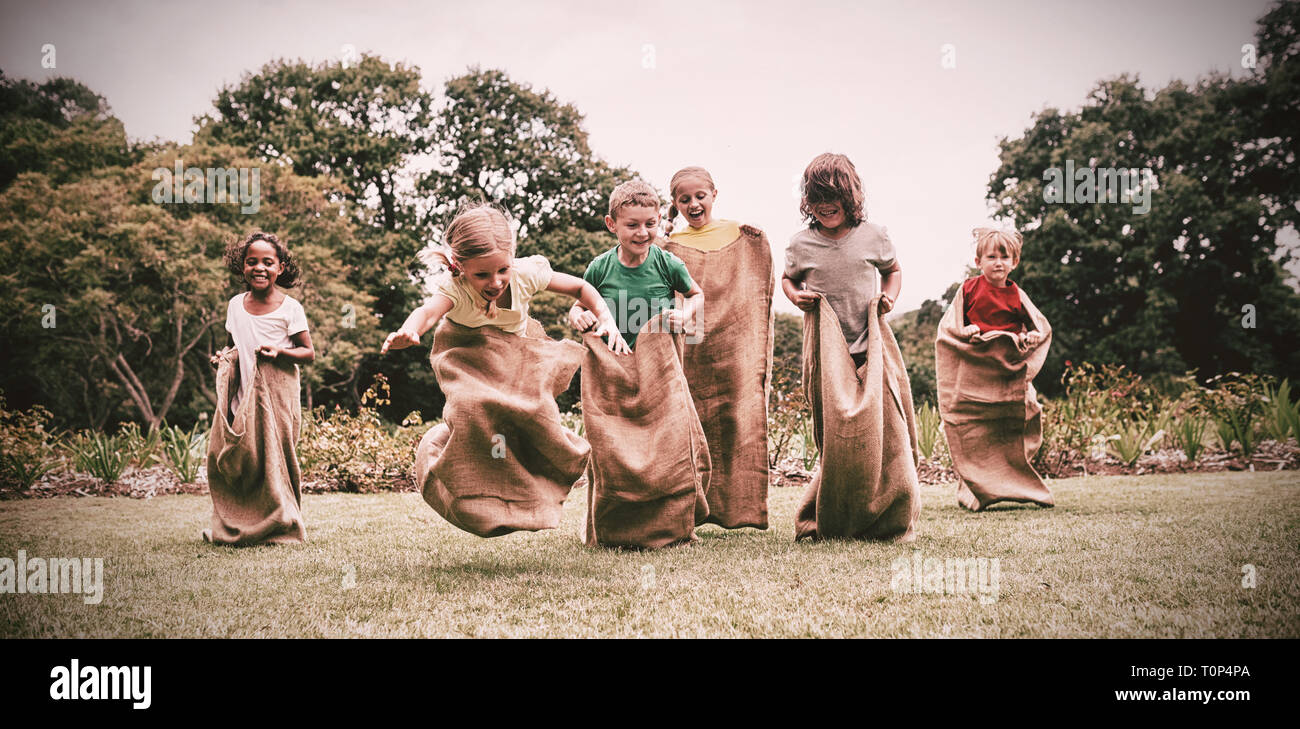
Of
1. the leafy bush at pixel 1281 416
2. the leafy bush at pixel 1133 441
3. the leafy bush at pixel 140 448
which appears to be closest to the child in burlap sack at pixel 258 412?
the leafy bush at pixel 140 448

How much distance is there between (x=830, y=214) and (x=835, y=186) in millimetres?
186

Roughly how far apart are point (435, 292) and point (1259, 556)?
4.34 meters

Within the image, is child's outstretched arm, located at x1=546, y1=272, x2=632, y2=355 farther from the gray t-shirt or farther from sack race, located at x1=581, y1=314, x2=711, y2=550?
the gray t-shirt

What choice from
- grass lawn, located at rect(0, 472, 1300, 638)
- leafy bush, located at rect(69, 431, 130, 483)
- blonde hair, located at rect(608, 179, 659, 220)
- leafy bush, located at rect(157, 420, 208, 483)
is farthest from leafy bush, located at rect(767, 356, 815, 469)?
leafy bush, located at rect(69, 431, 130, 483)

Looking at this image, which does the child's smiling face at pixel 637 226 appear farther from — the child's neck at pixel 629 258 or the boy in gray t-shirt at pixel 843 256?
the boy in gray t-shirt at pixel 843 256

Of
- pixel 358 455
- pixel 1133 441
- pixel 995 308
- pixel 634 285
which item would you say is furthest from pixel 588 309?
pixel 1133 441

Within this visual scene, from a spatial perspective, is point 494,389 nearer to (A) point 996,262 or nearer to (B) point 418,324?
(B) point 418,324

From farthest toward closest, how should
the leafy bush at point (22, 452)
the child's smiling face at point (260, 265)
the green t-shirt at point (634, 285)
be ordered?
the leafy bush at point (22, 452) < the child's smiling face at point (260, 265) < the green t-shirt at point (634, 285)

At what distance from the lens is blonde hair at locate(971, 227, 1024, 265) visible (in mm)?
6215

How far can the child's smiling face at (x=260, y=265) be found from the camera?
537 cm

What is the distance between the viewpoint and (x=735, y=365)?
5.26 meters

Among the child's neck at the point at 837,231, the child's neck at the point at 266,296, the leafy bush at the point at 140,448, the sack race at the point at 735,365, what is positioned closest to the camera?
the child's neck at the point at 837,231

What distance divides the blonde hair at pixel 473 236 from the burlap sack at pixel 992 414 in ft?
12.8
